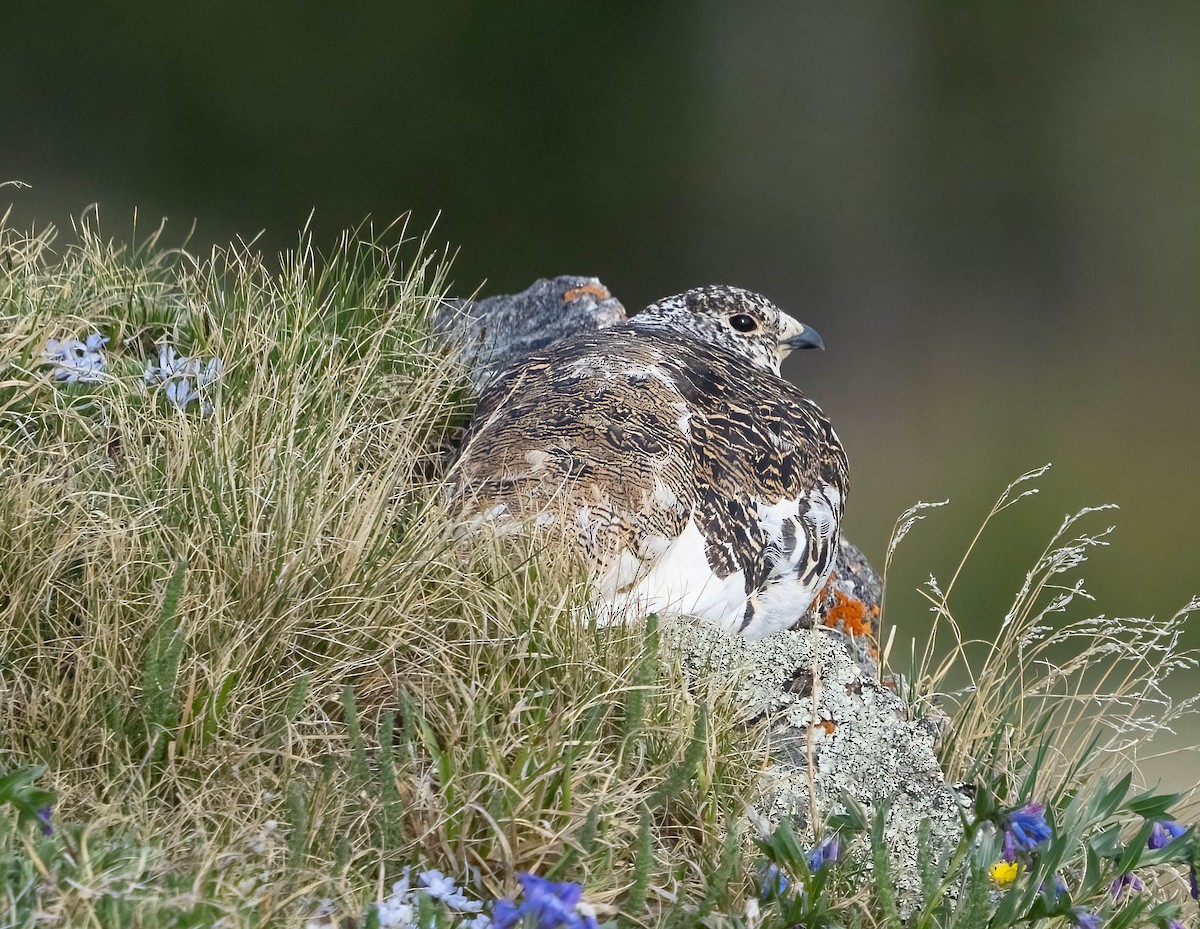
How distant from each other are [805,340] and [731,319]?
0.28m

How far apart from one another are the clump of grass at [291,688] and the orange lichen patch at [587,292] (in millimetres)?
1631

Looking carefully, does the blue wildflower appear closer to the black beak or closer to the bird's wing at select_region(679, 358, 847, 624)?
the bird's wing at select_region(679, 358, 847, 624)

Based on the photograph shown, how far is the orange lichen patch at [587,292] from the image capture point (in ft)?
13.9

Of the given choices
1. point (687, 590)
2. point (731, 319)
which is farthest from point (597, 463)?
point (731, 319)

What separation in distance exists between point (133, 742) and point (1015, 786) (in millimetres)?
1725

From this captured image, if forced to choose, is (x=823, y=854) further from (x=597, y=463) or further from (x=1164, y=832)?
(x=597, y=463)

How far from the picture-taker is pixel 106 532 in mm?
2082

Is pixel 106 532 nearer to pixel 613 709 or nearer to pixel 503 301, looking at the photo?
pixel 613 709

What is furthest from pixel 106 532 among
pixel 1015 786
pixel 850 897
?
pixel 1015 786

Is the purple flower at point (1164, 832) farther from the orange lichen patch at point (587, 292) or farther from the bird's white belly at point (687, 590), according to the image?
the orange lichen patch at point (587, 292)

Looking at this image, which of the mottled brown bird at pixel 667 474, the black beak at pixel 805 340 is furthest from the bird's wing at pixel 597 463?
the black beak at pixel 805 340

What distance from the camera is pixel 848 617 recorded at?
3.38 m

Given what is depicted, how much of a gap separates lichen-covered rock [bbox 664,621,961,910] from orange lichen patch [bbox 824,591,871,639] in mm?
814

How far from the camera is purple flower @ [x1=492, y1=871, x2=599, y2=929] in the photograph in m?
1.44
